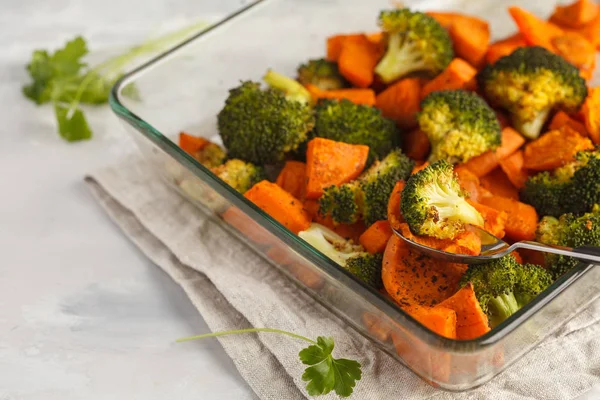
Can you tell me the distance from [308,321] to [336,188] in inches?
15.4

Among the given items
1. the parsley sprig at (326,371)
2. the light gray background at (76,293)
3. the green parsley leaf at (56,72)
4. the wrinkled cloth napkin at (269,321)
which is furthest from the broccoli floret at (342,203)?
the green parsley leaf at (56,72)

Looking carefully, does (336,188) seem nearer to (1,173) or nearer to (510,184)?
(510,184)

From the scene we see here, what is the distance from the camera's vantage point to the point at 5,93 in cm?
332

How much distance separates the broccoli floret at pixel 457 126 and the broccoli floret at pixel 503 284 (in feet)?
1.53

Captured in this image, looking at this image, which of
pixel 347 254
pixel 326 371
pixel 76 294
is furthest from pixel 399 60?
pixel 76 294

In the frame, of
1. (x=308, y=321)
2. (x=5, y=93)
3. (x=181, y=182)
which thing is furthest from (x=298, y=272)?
(x=5, y=93)

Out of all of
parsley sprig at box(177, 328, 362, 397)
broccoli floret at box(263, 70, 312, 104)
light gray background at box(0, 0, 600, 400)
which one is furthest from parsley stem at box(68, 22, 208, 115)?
parsley sprig at box(177, 328, 362, 397)

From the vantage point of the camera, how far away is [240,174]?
7.97ft

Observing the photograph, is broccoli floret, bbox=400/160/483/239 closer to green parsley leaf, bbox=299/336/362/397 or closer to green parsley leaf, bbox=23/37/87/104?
green parsley leaf, bbox=299/336/362/397

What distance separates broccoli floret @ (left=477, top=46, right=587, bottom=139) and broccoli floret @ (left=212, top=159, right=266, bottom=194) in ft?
2.82

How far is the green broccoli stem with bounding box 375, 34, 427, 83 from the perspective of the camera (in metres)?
2.75

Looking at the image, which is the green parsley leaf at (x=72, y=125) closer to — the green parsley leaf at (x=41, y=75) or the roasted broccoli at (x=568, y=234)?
the green parsley leaf at (x=41, y=75)

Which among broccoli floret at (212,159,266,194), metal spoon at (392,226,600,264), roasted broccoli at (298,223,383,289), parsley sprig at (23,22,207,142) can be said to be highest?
parsley sprig at (23,22,207,142)

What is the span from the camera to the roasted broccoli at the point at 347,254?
210 cm
